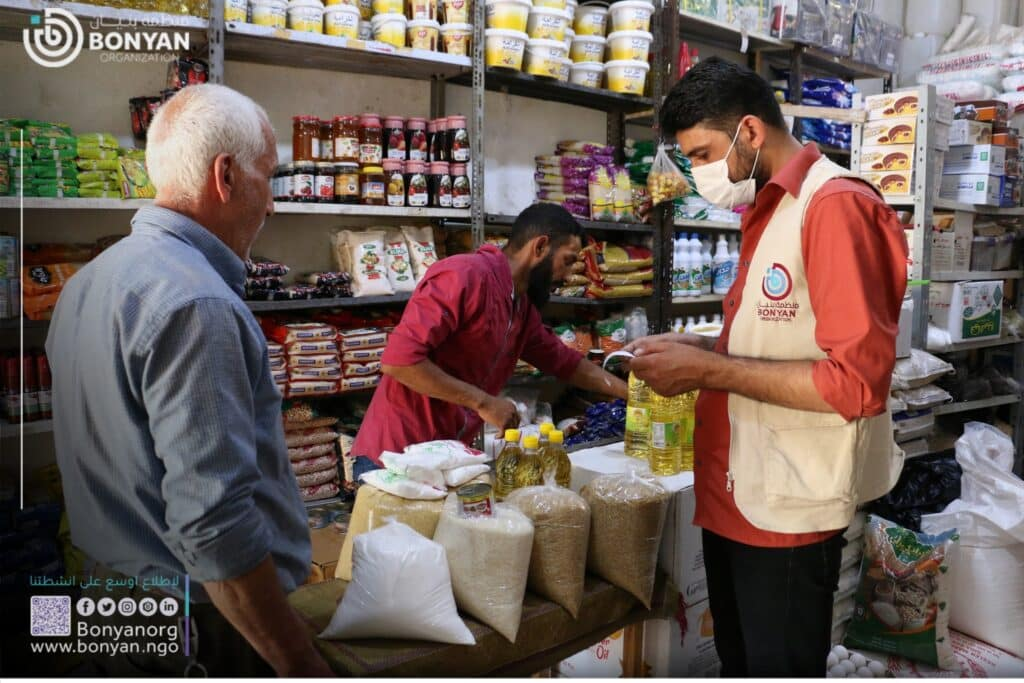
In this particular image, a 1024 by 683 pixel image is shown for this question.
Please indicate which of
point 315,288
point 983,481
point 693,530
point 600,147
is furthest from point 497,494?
point 600,147

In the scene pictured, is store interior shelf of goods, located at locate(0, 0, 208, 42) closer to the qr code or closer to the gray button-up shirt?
the gray button-up shirt

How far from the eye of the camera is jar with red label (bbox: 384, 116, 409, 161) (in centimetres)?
334

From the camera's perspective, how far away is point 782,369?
1.45 metres

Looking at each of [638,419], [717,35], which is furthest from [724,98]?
[717,35]

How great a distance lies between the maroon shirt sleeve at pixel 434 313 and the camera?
7.79 ft

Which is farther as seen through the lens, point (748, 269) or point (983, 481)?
point (983, 481)

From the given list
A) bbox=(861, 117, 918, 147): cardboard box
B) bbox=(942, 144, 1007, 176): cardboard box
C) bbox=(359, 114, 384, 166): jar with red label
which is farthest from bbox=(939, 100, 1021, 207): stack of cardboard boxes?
bbox=(359, 114, 384, 166): jar with red label

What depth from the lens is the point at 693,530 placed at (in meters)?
2.06

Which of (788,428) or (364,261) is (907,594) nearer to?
(788,428)

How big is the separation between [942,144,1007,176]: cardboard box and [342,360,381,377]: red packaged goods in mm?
3013

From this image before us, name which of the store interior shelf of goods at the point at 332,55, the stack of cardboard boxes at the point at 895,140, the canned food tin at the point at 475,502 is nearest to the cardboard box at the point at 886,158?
the stack of cardboard boxes at the point at 895,140

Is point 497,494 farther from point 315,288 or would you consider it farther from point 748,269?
point 315,288

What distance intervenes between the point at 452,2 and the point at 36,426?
2307mm

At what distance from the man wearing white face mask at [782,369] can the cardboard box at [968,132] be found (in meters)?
2.81
